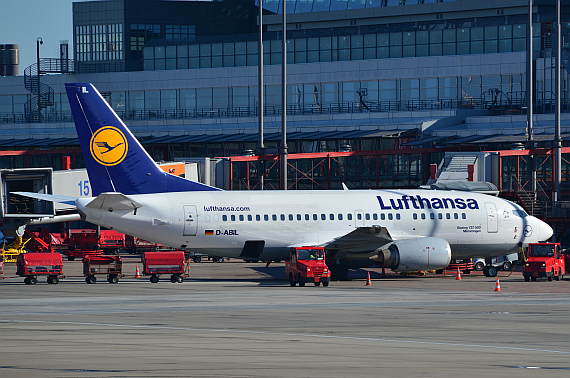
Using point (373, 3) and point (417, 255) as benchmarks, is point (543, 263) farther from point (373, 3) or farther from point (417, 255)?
point (373, 3)

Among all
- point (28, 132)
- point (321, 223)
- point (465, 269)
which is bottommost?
point (465, 269)

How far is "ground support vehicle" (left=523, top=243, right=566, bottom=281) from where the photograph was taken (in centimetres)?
3769

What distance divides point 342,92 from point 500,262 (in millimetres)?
40083

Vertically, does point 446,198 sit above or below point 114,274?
above

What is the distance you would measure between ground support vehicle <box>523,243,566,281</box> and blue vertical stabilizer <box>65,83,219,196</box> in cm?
1806

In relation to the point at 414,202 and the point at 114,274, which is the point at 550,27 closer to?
the point at 414,202

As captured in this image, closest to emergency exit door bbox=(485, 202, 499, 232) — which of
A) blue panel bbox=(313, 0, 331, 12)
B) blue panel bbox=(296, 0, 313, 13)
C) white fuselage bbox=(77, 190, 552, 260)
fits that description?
white fuselage bbox=(77, 190, 552, 260)

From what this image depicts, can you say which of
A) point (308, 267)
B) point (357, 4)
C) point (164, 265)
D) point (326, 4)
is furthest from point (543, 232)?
point (326, 4)

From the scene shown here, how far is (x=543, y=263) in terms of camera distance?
37656 mm

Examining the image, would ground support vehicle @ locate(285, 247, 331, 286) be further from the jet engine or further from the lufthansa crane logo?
the lufthansa crane logo

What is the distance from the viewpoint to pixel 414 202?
39.8 metres

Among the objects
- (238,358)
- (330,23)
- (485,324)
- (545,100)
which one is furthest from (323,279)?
(330,23)

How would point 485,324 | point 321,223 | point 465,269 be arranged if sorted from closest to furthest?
point 485,324, point 321,223, point 465,269

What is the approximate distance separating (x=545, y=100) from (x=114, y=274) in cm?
5041
